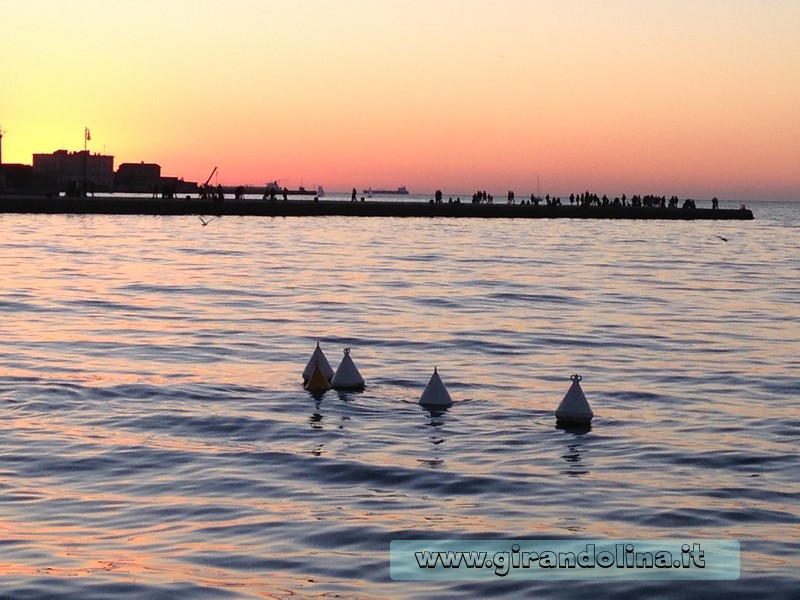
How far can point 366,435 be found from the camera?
54.1 feet

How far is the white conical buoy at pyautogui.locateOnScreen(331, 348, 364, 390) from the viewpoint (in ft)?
66.2

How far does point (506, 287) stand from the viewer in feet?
140

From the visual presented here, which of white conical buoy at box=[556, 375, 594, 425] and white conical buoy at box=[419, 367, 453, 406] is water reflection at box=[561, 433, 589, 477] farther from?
white conical buoy at box=[419, 367, 453, 406]

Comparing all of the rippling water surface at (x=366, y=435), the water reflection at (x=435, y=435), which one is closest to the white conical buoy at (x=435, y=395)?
the water reflection at (x=435, y=435)

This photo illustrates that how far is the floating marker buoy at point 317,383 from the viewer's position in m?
20.0

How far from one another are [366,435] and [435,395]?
236 centimetres

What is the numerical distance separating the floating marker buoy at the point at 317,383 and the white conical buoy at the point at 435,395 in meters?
2.02

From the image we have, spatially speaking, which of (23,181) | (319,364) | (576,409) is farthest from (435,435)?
(23,181)

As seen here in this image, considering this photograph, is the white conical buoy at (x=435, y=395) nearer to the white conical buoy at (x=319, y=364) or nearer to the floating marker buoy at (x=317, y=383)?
the floating marker buoy at (x=317, y=383)

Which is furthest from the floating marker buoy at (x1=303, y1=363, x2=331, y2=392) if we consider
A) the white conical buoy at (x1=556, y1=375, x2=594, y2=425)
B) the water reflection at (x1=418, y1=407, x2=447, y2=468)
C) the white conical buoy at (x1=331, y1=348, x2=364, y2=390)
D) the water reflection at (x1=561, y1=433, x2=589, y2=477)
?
the water reflection at (x1=561, y1=433, x2=589, y2=477)

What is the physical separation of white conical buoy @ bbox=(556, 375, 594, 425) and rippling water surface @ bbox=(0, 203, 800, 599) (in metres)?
0.33

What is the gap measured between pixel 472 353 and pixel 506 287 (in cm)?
1785

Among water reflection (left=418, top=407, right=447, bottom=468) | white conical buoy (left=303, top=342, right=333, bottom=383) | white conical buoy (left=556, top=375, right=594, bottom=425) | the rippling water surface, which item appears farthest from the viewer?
white conical buoy (left=303, top=342, right=333, bottom=383)

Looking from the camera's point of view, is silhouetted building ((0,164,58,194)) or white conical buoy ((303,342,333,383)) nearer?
white conical buoy ((303,342,333,383))
